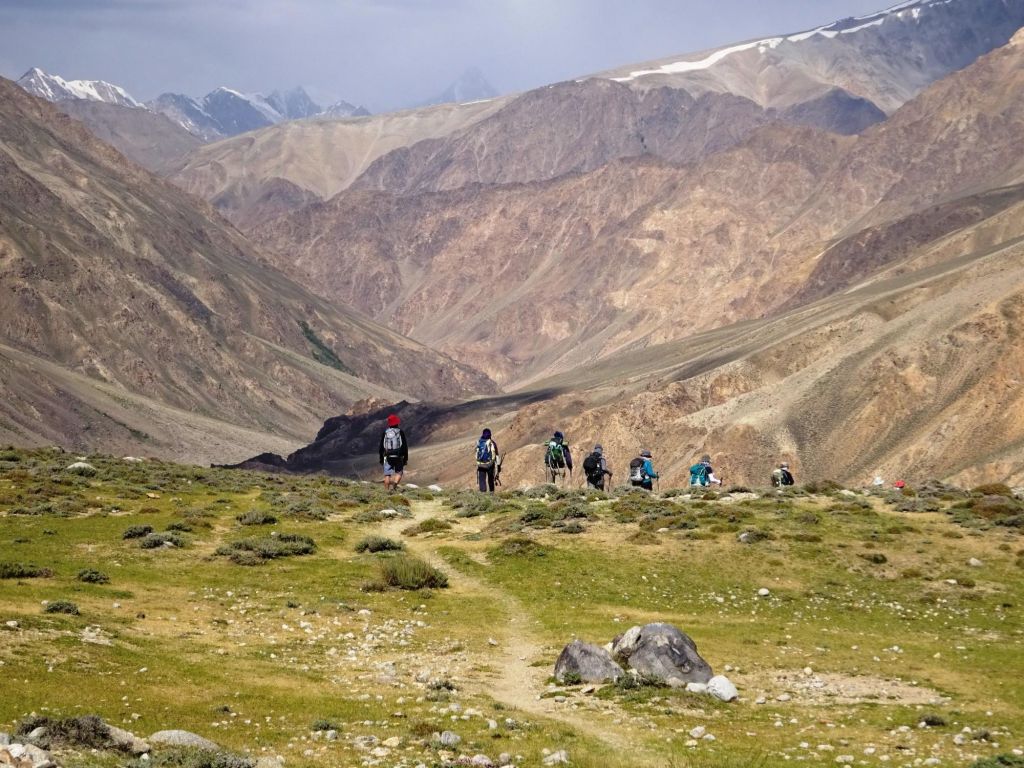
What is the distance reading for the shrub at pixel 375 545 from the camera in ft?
96.8

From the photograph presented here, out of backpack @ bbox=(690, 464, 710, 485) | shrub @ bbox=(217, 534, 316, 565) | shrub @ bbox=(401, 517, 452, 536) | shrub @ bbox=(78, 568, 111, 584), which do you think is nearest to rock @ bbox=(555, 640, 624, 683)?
shrub @ bbox=(78, 568, 111, 584)

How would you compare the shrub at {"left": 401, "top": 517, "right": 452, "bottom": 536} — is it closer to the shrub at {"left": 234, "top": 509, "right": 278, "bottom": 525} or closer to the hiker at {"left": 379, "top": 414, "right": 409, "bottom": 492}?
the shrub at {"left": 234, "top": 509, "right": 278, "bottom": 525}

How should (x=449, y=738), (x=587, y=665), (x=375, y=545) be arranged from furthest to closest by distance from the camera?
1. (x=375, y=545)
2. (x=587, y=665)
3. (x=449, y=738)

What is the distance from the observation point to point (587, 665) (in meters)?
18.7

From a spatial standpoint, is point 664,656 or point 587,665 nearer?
point 664,656

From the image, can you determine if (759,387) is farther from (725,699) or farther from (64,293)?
(64,293)

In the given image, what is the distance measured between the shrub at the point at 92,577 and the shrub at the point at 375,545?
23.8 feet

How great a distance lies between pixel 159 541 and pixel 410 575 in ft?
22.0

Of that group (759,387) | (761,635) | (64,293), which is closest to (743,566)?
(761,635)

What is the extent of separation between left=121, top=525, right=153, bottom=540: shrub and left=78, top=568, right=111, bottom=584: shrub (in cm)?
457

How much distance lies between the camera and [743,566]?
2795 cm

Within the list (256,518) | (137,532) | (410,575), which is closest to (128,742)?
(410,575)

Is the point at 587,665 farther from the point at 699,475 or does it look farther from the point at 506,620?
the point at 699,475

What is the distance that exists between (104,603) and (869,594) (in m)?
16.3
